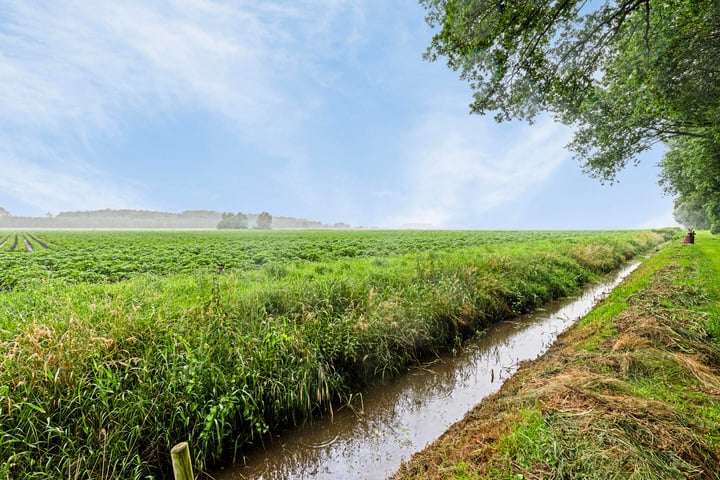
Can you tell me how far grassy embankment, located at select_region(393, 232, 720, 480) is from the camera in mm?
2324

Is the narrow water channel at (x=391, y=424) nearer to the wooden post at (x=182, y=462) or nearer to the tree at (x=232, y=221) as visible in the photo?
the wooden post at (x=182, y=462)

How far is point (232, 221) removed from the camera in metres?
91.0

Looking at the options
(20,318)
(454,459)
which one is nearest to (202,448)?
(454,459)

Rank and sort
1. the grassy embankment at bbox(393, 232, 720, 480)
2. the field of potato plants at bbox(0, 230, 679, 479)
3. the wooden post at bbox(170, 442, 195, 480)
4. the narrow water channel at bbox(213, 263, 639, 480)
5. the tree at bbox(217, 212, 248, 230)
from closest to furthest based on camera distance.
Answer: the wooden post at bbox(170, 442, 195, 480), the grassy embankment at bbox(393, 232, 720, 480), the field of potato plants at bbox(0, 230, 679, 479), the narrow water channel at bbox(213, 263, 639, 480), the tree at bbox(217, 212, 248, 230)

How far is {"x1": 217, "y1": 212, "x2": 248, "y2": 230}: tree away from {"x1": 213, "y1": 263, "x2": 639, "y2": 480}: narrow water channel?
93.5 metres

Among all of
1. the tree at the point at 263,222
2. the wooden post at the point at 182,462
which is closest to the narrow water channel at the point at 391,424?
the wooden post at the point at 182,462

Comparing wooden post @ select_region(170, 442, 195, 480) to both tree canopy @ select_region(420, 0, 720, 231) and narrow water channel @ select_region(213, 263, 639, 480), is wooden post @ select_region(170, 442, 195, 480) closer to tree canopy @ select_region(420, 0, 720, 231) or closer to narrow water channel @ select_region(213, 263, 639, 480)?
narrow water channel @ select_region(213, 263, 639, 480)

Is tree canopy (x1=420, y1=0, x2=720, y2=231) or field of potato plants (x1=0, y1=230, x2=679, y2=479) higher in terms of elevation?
tree canopy (x1=420, y1=0, x2=720, y2=231)

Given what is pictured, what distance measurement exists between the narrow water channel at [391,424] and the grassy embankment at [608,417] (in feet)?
1.48

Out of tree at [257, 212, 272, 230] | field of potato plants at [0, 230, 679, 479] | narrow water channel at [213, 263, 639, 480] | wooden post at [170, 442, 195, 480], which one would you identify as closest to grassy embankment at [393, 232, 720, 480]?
narrow water channel at [213, 263, 639, 480]

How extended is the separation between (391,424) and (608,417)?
8.26ft

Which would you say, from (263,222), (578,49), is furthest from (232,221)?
(578,49)

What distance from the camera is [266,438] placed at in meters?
3.93

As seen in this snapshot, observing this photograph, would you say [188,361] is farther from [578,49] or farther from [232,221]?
[232,221]
